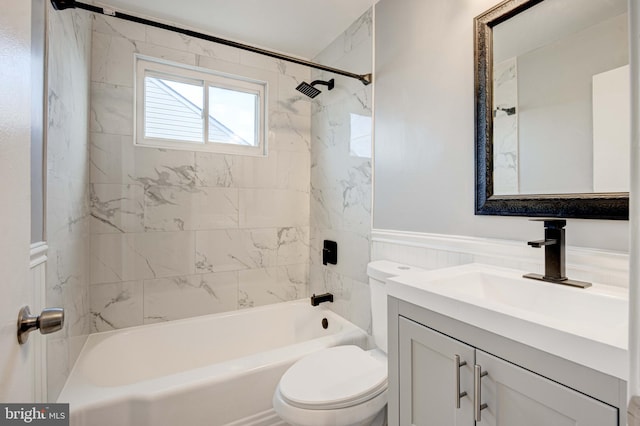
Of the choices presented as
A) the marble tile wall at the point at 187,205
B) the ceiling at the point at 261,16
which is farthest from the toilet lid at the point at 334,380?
the ceiling at the point at 261,16

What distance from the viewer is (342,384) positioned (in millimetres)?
1279

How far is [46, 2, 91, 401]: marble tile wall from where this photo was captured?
122 cm

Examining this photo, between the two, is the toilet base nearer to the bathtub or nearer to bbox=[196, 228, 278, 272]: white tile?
the bathtub

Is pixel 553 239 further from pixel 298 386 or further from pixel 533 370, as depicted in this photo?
pixel 298 386

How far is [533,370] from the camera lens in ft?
2.16

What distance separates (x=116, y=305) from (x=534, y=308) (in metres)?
2.23

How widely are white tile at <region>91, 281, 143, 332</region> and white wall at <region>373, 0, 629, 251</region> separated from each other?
1640mm

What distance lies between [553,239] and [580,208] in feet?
0.45

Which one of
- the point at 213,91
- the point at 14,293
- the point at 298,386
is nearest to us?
the point at 14,293

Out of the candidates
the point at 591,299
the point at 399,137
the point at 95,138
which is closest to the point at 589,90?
the point at 591,299

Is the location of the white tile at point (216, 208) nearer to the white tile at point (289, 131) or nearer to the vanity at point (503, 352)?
the white tile at point (289, 131)

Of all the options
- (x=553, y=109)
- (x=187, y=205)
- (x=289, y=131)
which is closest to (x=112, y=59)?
(x=187, y=205)

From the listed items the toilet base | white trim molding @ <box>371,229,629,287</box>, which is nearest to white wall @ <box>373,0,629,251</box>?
white trim molding @ <box>371,229,629,287</box>

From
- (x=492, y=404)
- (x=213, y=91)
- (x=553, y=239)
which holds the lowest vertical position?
(x=492, y=404)
